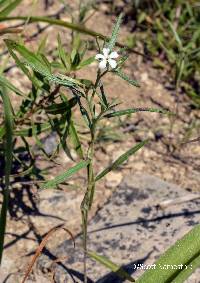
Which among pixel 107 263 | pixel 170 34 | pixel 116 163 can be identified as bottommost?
pixel 107 263

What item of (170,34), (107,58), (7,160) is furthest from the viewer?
(170,34)

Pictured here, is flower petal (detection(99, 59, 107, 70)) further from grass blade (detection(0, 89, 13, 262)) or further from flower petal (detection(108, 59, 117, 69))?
grass blade (detection(0, 89, 13, 262))

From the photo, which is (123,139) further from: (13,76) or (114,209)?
(13,76)

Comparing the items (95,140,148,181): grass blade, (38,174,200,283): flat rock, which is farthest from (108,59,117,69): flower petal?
(38,174,200,283): flat rock

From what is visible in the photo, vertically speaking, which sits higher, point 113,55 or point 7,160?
point 113,55

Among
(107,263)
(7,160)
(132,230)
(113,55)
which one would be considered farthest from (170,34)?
(7,160)

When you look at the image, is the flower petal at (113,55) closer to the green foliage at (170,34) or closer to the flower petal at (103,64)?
the flower petal at (103,64)

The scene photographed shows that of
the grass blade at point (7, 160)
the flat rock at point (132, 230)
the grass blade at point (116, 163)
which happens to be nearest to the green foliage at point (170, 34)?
the flat rock at point (132, 230)

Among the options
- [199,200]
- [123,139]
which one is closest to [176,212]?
[199,200]

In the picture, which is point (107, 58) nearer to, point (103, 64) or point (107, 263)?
point (103, 64)
